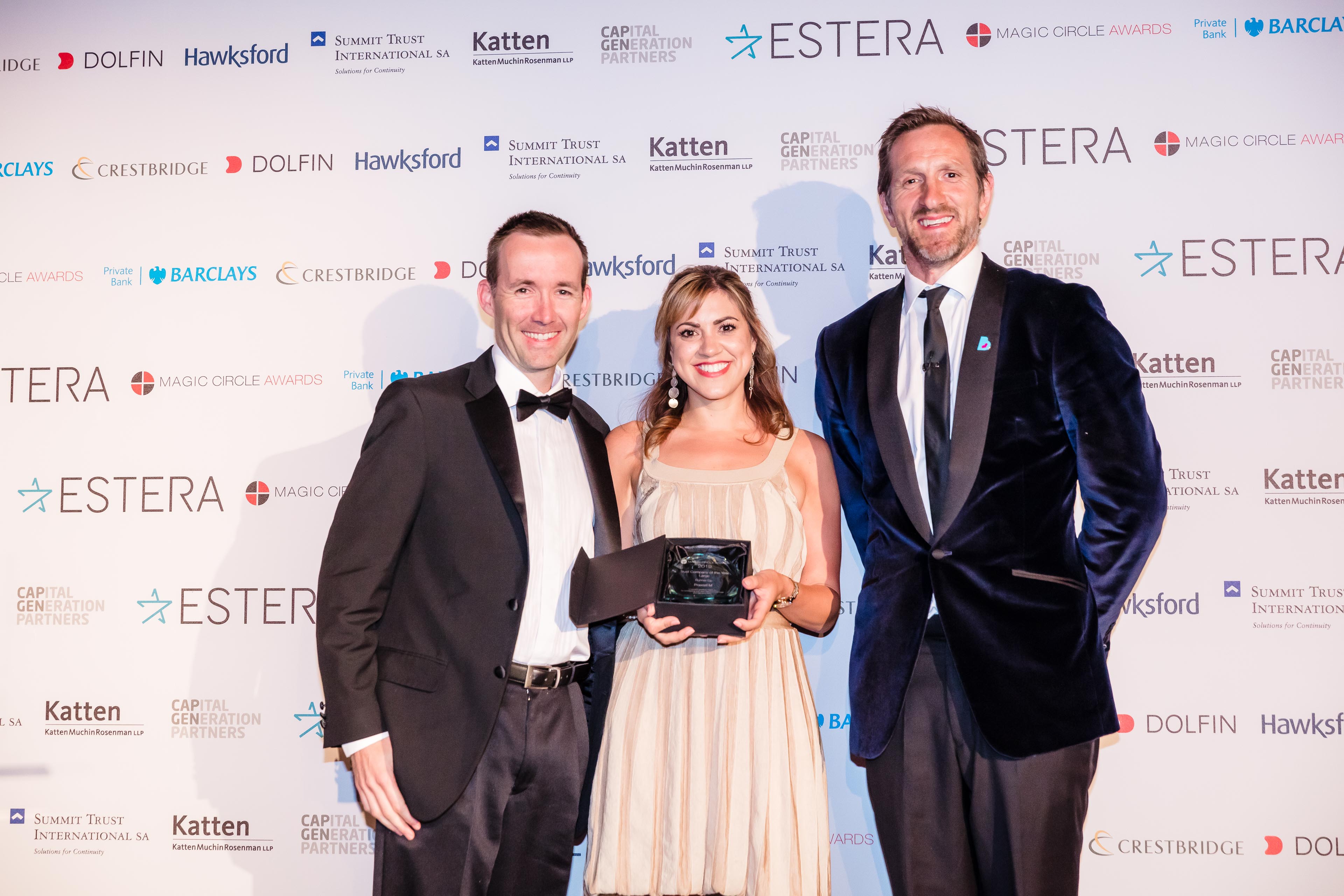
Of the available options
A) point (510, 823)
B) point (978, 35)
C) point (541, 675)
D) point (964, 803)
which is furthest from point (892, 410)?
point (978, 35)

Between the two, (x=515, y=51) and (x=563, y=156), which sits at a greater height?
(x=515, y=51)

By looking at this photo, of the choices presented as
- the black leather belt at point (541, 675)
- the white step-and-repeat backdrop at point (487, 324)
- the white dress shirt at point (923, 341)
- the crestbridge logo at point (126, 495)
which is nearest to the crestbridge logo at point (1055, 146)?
the white step-and-repeat backdrop at point (487, 324)

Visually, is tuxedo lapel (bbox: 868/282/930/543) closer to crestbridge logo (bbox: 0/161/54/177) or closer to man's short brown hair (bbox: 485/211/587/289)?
man's short brown hair (bbox: 485/211/587/289)

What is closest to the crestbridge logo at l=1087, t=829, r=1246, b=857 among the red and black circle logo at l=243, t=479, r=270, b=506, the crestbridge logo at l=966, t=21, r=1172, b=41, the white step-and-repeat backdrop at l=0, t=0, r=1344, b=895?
the white step-and-repeat backdrop at l=0, t=0, r=1344, b=895

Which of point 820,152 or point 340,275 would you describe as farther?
point 340,275

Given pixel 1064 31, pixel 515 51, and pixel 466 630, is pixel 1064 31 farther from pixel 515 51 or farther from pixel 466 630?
pixel 466 630

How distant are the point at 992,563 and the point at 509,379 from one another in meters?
1.46

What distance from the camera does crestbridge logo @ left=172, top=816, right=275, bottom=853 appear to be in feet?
11.7

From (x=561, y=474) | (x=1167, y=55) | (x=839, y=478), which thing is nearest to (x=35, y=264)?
(x=561, y=474)

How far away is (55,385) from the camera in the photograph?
372cm

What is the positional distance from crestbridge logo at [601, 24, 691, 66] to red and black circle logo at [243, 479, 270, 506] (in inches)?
86.5

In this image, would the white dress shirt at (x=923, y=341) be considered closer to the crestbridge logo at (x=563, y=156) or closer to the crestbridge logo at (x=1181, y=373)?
the crestbridge logo at (x=1181, y=373)

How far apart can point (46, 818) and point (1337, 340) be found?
5.38 metres

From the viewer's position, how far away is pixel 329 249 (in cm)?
368
